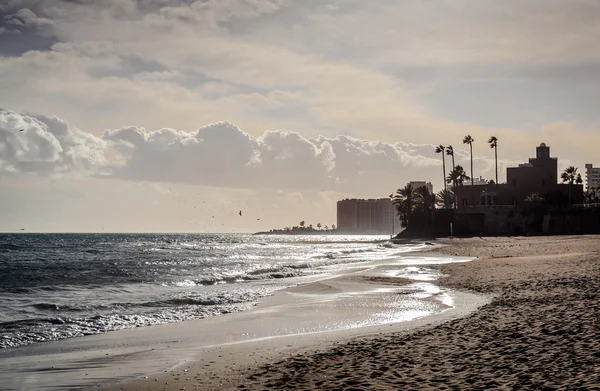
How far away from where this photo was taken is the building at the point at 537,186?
106 metres

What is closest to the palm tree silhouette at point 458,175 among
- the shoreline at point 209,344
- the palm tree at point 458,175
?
the palm tree at point 458,175

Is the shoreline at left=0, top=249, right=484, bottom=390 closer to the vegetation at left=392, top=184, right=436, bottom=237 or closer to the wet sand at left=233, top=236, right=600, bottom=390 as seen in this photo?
the wet sand at left=233, top=236, right=600, bottom=390

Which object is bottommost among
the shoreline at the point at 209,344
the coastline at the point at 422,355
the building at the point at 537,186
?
the shoreline at the point at 209,344

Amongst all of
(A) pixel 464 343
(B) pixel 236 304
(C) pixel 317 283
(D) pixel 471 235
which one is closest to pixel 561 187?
(D) pixel 471 235

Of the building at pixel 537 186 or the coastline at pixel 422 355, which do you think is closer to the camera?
the coastline at pixel 422 355

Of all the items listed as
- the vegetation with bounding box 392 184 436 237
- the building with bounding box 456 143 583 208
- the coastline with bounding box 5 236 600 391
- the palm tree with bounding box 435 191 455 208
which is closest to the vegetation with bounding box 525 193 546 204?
the building with bounding box 456 143 583 208

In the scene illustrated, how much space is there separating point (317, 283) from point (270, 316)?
12.5 metres

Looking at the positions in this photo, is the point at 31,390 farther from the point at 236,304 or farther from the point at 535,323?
the point at 236,304

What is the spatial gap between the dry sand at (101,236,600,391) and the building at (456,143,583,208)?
326 ft

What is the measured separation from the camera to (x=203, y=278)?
3666 cm

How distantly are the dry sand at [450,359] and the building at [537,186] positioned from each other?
326 ft

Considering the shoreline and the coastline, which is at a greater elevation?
the coastline

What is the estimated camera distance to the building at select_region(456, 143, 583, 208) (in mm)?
106000

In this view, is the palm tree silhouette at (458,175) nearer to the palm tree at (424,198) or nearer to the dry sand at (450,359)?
the palm tree at (424,198)
